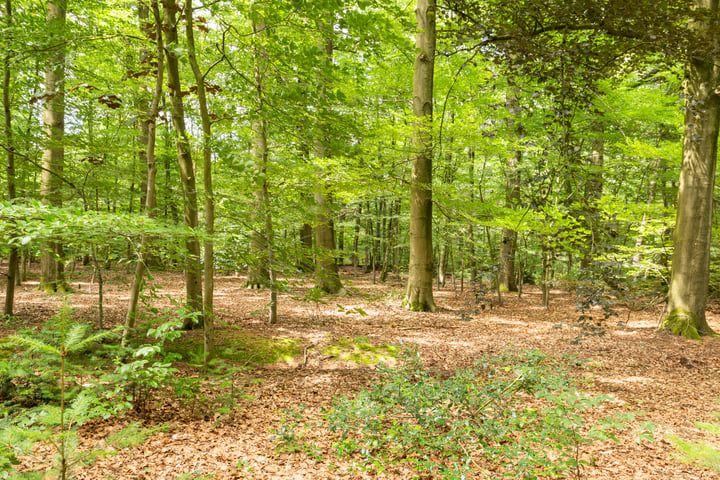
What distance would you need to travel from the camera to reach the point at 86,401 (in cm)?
176

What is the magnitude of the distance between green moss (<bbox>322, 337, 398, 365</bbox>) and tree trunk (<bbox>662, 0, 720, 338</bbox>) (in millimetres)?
5982

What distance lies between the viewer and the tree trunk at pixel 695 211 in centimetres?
681

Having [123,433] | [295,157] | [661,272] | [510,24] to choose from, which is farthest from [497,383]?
[661,272]

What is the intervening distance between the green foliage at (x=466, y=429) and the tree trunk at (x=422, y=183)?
16.5 ft

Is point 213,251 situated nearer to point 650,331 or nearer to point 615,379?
point 615,379

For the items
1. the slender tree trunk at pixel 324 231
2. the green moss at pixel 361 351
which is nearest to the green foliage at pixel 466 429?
the slender tree trunk at pixel 324 231

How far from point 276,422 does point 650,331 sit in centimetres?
796

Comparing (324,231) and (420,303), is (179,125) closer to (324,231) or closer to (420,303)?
(324,231)

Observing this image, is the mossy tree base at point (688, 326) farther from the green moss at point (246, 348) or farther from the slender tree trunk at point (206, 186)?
the slender tree trunk at point (206, 186)

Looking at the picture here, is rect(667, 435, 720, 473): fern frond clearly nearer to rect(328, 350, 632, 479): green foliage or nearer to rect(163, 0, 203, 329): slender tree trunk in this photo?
rect(328, 350, 632, 479): green foliage

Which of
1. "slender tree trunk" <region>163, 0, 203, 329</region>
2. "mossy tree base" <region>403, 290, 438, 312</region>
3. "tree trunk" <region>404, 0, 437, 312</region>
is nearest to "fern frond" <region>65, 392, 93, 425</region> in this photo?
"slender tree trunk" <region>163, 0, 203, 329</region>

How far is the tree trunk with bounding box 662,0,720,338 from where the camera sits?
6809 mm

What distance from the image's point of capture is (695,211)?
6988 mm

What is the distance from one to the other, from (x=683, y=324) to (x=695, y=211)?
2.22 m
